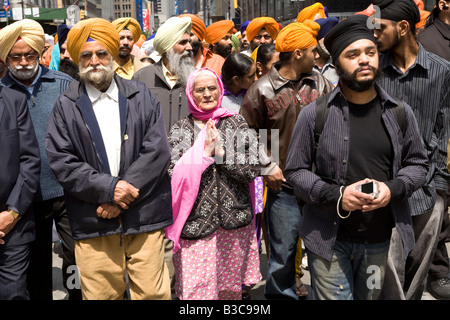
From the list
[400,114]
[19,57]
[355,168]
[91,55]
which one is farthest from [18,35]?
[400,114]

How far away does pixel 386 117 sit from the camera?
323 centimetres

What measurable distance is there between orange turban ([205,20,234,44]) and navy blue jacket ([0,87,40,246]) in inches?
218

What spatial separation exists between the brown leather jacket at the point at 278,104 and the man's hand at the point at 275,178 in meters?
0.20

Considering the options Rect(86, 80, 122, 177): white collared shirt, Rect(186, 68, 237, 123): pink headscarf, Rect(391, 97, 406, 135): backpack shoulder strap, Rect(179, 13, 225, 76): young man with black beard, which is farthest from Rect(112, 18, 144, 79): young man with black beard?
Rect(391, 97, 406, 135): backpack shoulder strap

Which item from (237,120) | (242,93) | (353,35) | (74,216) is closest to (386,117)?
(353,35)

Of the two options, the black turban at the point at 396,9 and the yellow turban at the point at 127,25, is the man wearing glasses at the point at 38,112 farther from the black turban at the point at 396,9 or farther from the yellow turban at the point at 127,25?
the yellow turban at the point at 127,25

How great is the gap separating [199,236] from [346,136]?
4.55 feet

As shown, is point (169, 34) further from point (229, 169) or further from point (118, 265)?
point (118, 265)

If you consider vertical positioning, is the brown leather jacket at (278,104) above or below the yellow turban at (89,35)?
below

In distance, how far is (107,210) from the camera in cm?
366

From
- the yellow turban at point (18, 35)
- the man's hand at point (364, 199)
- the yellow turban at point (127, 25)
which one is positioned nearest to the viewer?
the man's hand at point (364, 199)

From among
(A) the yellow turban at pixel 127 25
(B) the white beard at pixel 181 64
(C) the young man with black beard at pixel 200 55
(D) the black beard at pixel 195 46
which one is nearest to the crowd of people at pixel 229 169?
(B) the white beard at pixel 181 64

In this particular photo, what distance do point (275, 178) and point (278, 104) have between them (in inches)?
24.7

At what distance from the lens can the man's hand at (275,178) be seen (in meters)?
4.60
